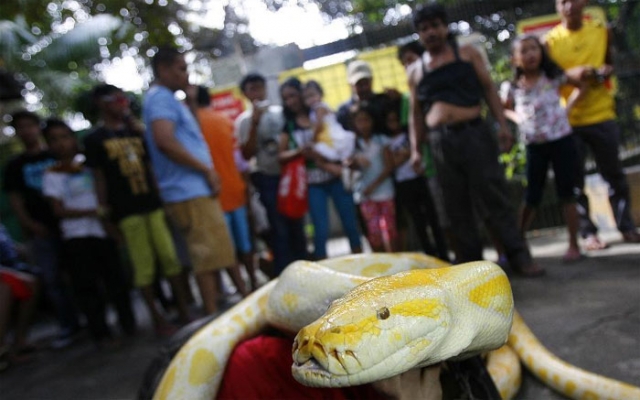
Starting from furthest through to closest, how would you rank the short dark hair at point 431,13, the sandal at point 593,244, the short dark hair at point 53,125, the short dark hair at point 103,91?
the short dark hair at point 53,125
the short dark hair at point 103,91
the sandal at point 593,244
the short dark hair at point 431,13

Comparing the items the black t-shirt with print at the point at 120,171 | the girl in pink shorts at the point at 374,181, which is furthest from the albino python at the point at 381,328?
the black t-shirt with print at the point at 120,171

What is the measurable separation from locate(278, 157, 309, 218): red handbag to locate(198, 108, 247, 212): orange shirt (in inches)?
14.9

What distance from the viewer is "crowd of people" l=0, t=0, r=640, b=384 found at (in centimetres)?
311

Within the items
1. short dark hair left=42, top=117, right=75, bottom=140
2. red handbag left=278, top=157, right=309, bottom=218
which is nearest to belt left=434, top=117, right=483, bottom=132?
red handbag left=278, top=157, right=309, bottom=218

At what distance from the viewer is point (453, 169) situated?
10.5 ft

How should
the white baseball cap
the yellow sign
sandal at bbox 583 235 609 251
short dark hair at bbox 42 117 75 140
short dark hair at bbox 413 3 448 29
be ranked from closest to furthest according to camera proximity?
short dark hair at bbox 413 3 448 29, sandal at bbox 583 235 609 251, the white baseball cap, short dark hair at bbox 42 117 75 140, the yellow sign

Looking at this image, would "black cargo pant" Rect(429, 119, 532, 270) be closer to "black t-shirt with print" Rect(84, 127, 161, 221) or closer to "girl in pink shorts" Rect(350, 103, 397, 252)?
"girl in pink shorts" Rect(350, 103, 397, 252)

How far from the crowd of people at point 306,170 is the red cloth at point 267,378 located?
1623mm

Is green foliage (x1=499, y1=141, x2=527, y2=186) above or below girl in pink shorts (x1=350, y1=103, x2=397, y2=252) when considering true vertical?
below

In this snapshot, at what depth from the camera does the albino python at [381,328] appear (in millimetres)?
935

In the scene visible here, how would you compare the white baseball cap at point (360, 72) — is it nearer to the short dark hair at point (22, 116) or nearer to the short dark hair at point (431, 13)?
the short dark hair at point (431, 13)

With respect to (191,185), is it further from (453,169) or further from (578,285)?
(578,285)

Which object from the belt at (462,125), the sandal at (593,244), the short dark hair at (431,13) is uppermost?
the short dark hair at (431,13)

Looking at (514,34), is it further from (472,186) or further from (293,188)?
(293,188)
